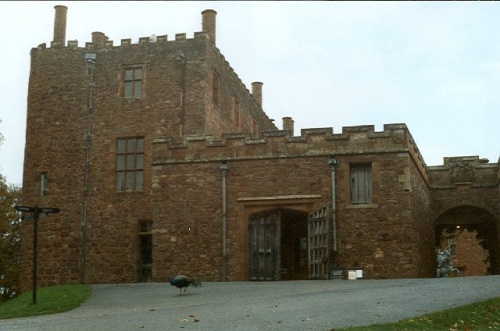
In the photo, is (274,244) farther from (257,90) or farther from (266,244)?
(257,90)

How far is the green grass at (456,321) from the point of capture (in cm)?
1262

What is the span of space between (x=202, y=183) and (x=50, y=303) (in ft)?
25.1

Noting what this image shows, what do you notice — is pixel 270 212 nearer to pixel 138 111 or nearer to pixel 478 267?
pixel 138 111

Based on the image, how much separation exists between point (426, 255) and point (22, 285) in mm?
15967

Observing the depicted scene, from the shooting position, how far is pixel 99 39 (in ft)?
106

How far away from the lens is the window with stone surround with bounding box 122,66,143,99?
31.2 meters

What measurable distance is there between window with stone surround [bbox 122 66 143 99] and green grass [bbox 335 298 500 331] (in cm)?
1947

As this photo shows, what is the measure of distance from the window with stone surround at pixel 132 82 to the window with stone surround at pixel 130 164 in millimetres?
1897

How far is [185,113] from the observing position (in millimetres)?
30250

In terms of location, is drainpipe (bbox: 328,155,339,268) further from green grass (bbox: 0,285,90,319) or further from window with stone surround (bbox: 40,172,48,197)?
window with stone surround (bbox: 40,172,48,197)

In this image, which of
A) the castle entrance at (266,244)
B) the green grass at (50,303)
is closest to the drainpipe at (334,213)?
the castle entrance at (266,244)

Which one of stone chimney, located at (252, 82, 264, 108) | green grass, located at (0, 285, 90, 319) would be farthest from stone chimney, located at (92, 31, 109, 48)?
stone chimney, located at (252, 82, 264, 108)

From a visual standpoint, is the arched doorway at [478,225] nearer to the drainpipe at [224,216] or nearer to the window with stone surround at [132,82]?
the drainpipe at [224,216]

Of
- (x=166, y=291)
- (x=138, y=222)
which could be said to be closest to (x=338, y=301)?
(x=166, y=291)
